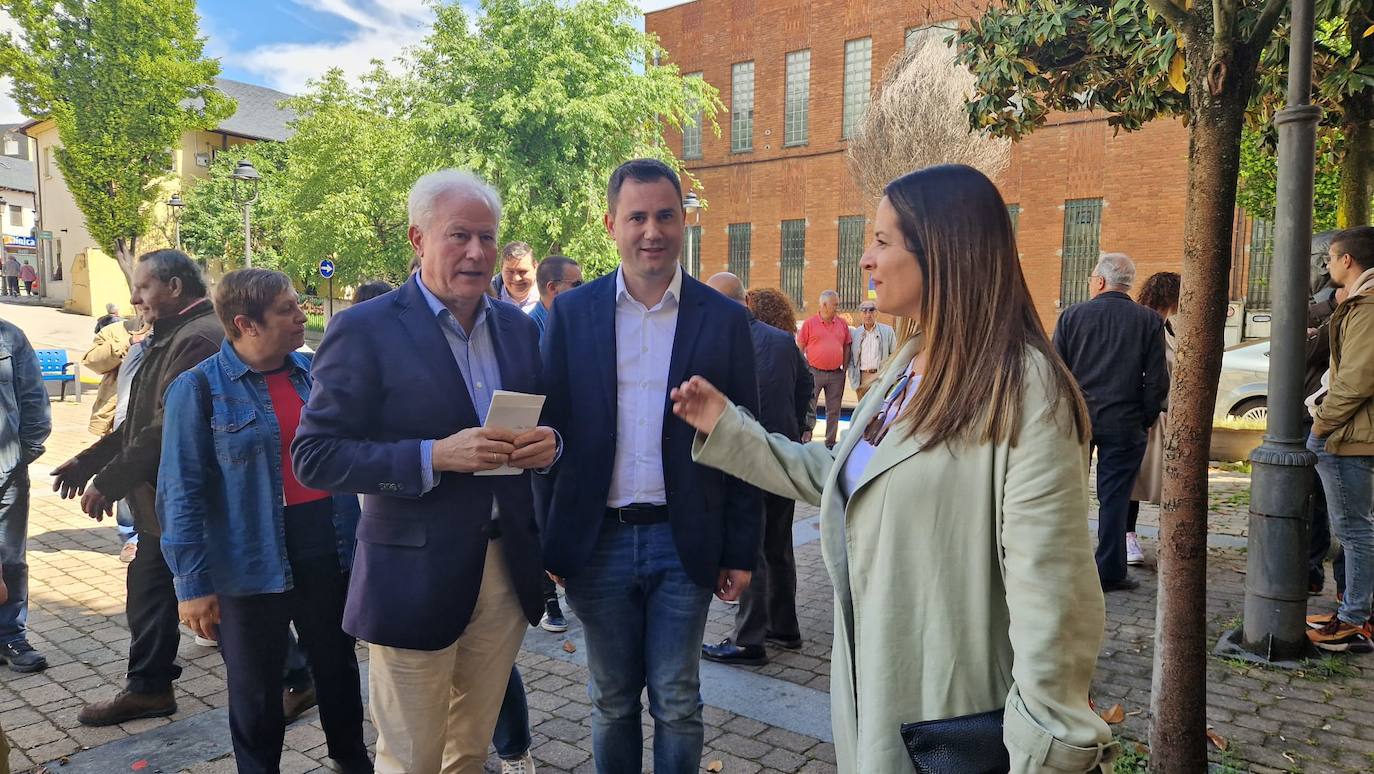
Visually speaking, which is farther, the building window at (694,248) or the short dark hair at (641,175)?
the building window at (694,248)

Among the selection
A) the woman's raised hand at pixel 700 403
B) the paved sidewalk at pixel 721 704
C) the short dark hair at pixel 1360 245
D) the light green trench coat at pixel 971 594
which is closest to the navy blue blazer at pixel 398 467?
the woman's raised hand at pixel 700 403

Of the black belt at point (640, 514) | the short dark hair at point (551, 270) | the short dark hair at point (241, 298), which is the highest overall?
the short dark hair at point (551, 270)

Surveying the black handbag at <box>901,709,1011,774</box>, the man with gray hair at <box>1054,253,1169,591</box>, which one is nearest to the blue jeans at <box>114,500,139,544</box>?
the black handbag at <box>901,709,1011,774</box>

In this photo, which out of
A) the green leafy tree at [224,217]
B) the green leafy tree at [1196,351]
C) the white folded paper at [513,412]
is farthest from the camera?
the green leafy tree at [224,217]

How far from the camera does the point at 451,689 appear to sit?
8.79 feet

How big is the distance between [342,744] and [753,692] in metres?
1.95

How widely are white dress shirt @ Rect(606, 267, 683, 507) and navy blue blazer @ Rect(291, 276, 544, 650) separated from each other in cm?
43

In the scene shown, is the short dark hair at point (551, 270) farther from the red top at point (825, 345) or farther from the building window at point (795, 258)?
the building window at point (795, 258)

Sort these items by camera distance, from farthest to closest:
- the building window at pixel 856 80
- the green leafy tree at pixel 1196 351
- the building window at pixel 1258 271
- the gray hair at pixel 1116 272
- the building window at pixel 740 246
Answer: the building window at pixel 740 246
the building window at pixel 856 80
the building window at pixel 1258 271
the gray hair at pixel 1116 272
the green leafy tree at pixel 1196 351

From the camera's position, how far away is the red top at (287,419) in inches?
125

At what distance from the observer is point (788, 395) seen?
4.94 meters

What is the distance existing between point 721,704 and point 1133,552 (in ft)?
13.7

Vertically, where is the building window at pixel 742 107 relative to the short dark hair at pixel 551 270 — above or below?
above

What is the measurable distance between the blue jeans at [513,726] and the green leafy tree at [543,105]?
75.2ft
